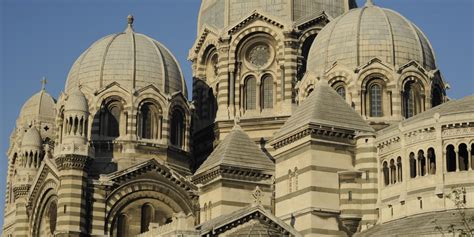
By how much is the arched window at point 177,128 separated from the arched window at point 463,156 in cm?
1898

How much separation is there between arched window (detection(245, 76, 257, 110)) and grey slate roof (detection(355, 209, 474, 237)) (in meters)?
16.1

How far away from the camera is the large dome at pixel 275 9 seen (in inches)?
2399

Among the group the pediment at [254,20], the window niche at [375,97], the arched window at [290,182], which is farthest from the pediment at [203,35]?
the arched window at [290,182]

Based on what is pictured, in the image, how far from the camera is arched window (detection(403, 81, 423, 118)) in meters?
54.1

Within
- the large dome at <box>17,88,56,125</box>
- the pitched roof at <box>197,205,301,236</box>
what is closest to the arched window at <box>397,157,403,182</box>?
the pitched roof at <box>197,205,301,236</box>

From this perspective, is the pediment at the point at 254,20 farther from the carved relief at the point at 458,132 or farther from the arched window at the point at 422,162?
the carved relief at the point at 458,132

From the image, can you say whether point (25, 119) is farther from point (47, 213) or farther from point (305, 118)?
point (305, 118)

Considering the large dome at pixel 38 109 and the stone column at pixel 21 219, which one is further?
the large dome at pixel 38 109

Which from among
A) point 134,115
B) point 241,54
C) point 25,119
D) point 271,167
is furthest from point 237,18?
point 25,119

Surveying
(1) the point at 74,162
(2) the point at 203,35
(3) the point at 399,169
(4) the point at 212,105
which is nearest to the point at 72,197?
(1) the point at 74,162

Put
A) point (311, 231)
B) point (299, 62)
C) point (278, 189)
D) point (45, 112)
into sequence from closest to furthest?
point (311, 231)
point (278, 189)
point (299, 62)
point (45, 112)

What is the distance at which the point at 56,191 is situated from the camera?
55.7 m

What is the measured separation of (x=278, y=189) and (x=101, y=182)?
33.7ft

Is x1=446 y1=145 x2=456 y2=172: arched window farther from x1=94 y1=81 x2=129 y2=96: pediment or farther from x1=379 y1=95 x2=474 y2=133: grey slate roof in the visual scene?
x1=94 y1=81 x2=129 y2=96: pediment
